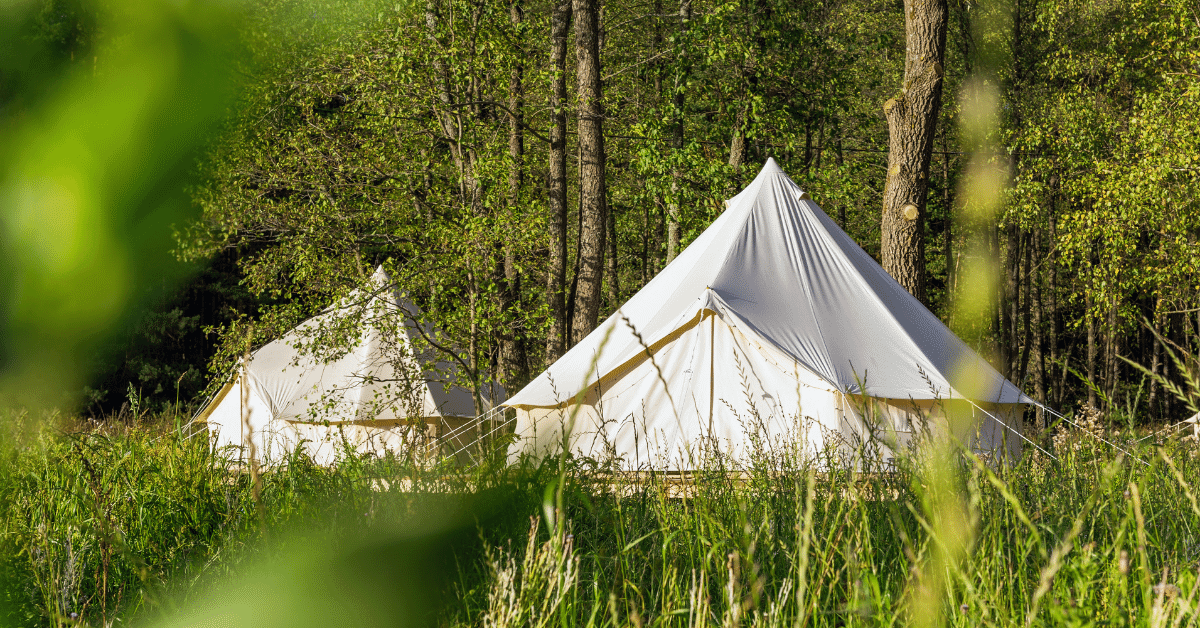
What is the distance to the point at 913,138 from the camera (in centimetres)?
764

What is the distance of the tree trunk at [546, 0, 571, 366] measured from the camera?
10.1 m

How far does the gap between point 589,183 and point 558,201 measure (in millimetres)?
1727

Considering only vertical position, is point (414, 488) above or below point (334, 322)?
below

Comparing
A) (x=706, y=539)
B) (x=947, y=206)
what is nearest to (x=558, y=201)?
(x=706, y=539)

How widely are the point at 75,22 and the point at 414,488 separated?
34 centimetres

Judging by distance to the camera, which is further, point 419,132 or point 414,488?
point 419,132

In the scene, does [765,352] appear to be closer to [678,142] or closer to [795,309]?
[795,309]

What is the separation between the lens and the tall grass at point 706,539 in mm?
1237

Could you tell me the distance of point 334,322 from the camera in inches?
329

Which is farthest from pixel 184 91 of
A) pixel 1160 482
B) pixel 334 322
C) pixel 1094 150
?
pixel 1094 150

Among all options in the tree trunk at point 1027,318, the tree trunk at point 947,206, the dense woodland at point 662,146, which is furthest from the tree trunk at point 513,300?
the tree trunk at point 1027,318

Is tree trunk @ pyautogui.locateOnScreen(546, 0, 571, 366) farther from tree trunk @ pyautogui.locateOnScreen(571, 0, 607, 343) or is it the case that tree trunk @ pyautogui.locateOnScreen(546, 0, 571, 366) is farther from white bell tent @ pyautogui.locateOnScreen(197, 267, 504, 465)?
white bell tent @ pyautogui.locateOnScreen(197, 267, 504, 465)

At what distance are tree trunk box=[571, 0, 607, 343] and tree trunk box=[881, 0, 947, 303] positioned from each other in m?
3.29

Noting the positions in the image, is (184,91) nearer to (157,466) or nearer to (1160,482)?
(157,466)
